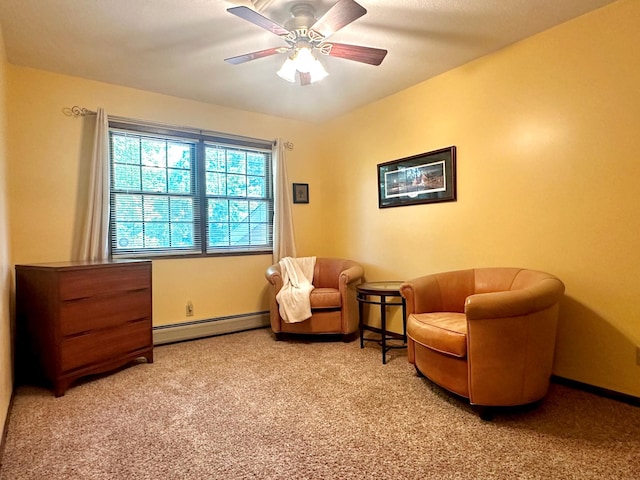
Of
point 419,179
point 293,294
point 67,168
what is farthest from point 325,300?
point 67,168

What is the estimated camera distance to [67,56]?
9.19 feet

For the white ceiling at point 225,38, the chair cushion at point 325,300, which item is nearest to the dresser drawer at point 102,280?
the chair cushion at point 325,300

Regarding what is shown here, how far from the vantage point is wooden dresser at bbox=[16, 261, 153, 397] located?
2457mm

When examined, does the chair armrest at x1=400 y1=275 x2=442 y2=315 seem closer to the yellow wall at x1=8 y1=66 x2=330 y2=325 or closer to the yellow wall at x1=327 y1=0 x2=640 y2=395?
the yellow wall at x1=327 y1=0 x2=640 y2=395

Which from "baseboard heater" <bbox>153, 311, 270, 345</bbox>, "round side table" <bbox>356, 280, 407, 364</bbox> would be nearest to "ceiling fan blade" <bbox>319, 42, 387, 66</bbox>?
"round side table" <bbox>356, 280, 407, 364</bbox>

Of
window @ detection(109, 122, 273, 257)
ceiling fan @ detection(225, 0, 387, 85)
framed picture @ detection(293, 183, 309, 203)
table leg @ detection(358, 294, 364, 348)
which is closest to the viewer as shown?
ceiling fan @ detection(225, 0, 387, 85)

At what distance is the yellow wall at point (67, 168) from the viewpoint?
2.94 meters

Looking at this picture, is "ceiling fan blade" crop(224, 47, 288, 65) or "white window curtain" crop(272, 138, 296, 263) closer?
"ceiling fan blade" crop(224, 47, 288, 65)

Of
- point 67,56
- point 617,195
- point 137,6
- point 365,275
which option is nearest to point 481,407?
point 617,195

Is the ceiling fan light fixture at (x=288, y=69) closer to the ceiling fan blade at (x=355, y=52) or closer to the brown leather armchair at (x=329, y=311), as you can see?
the ceiling fan blade at (x=355, y=52)

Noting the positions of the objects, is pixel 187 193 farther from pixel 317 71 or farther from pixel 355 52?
pixel 355 52

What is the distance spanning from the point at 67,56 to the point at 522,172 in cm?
361

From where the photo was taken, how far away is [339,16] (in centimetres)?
195

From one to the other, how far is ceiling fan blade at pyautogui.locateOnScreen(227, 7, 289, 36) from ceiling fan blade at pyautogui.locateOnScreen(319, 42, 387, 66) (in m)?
0.31
